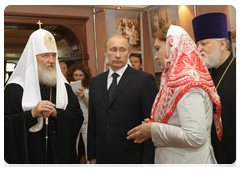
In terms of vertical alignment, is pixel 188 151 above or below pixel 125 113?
below

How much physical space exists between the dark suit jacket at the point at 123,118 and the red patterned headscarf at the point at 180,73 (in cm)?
53

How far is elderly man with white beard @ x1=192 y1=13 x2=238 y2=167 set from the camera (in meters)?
2.13

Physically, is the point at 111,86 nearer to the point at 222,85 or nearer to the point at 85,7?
the point at 222,85

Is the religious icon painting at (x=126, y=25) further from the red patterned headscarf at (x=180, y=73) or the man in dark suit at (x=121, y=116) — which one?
the red patterned headscarf at (x=180, y=73)

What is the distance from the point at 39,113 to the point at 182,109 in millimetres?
1397

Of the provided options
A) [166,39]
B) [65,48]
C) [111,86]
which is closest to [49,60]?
[111,86]

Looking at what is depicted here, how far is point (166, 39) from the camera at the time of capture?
1.68 metres

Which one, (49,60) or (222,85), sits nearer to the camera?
(222,85)

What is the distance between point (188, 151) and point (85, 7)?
527 centimetres

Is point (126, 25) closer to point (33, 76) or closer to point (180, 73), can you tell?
point (33, 76)

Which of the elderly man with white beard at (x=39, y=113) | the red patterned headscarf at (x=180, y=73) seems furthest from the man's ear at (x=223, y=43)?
the elderly man with white beard at (x=39, y=113)

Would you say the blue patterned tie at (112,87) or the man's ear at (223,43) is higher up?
the man's ear at (223,43)

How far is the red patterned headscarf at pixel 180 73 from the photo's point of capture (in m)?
1.48

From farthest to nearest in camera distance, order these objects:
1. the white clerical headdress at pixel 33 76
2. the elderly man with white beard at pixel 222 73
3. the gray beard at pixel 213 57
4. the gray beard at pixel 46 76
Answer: the gray beard at pixel 46 76 → the white clerical headdress at pixel 33 76 → the gray beard at pixel 213 57 → the elderly man with white beard at pixel 222 73
